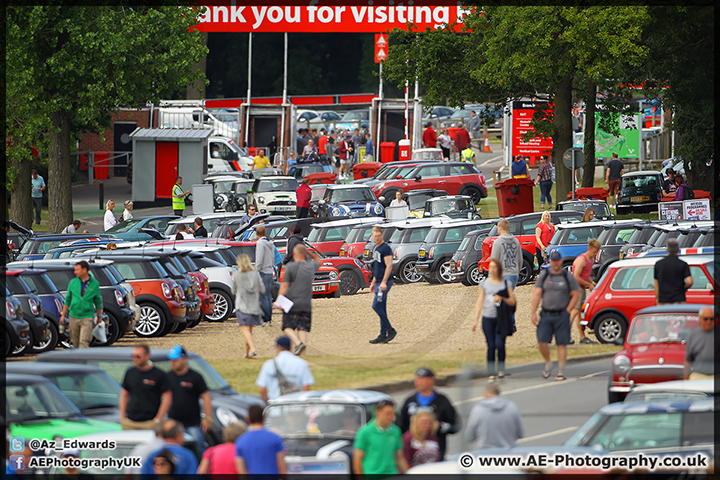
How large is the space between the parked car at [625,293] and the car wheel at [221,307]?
8.36 metres

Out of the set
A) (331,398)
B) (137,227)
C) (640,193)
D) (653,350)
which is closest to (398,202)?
(137,227)

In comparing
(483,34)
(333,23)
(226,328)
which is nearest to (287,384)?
(226,328)

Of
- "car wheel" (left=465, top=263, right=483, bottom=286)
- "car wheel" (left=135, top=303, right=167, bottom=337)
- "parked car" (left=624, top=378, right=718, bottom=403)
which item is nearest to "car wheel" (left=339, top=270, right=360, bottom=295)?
"car wheel" (left=465, top=263, right=483, bottom=286)

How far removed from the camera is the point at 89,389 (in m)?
11.4

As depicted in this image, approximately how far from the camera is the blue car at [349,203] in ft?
114

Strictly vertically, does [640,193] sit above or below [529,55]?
below

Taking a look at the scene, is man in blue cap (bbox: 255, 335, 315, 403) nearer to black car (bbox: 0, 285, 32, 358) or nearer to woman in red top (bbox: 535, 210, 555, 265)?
black car (bbox: 0, 285, 32, 358)

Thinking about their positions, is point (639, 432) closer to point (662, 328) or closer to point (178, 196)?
point (662, 328)

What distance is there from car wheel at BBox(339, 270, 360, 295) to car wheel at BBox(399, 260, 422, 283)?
2030 millimetres

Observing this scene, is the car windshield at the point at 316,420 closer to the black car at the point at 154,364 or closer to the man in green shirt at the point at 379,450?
the man in green shirt at the point at 379,450

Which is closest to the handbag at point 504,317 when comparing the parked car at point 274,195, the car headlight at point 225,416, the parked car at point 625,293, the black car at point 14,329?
the parked car at point 625,293

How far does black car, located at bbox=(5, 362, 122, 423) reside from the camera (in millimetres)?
11109

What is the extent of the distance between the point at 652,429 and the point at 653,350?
4.00 meters

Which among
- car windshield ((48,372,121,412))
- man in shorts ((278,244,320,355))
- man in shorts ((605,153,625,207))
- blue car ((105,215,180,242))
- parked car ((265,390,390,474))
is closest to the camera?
parked car ((265,390,390,474))
